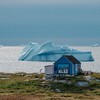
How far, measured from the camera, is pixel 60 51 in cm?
13838

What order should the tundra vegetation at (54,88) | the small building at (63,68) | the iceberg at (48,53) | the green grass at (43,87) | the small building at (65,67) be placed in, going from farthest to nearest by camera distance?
the iceberg at (48,53)
the small building at (65,67)
the small building at (63,68)
the green grass at (43,87)
the tundra vegetation at (54,88)

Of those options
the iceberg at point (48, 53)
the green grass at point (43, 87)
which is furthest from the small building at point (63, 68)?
the iceberg at point (48, 53)


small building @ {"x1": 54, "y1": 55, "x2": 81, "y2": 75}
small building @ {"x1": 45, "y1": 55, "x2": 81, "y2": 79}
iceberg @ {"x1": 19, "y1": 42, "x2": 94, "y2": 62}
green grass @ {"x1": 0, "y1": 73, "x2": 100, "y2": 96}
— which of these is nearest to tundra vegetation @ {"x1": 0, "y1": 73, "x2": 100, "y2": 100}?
green grass @ {"x1": 0, "y1": 73, "x2": 100, "y2": 96}

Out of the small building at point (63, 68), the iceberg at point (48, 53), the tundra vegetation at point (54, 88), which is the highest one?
the iceberg at point (48, 53)

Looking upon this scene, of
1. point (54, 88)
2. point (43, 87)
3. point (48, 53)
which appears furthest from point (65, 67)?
point (48, 53)

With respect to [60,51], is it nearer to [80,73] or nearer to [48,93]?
[80,73]

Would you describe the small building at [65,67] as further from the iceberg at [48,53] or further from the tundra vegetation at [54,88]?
the iceberg at [48,53]

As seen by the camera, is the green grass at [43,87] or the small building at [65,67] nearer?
the green grass at [43,87]

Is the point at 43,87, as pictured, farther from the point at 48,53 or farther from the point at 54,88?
the point at 48,53

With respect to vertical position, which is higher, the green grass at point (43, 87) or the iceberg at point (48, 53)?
the iceberg at point (48, 53)

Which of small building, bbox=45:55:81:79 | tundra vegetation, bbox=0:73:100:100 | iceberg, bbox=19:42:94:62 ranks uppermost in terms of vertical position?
iceberg, bbox=19:42:94:62

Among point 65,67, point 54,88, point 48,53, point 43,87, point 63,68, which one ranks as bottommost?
point 54,88

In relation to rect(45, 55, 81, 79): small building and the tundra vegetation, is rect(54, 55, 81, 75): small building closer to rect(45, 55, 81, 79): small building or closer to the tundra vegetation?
rect(45, 55, 81, 79): small building

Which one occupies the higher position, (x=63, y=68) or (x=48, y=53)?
(x=48, y=53)
